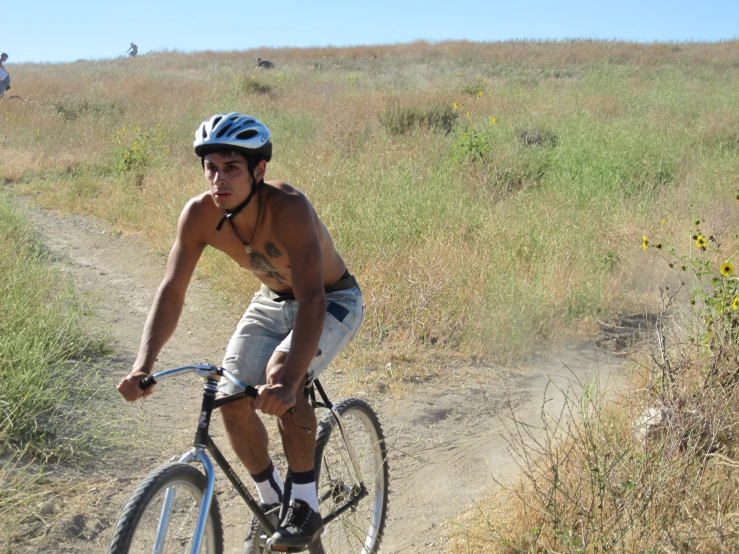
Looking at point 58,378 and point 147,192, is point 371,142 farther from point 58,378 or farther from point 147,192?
point 58,378

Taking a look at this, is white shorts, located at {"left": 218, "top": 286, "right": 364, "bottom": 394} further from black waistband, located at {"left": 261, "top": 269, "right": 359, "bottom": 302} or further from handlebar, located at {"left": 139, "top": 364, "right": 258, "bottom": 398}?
handlebar, located at {"left": 139, "top": 364, "right": 258, "bottom": 398}

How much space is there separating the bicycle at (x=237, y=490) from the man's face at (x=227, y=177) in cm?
62

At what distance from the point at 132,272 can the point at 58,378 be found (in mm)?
3534

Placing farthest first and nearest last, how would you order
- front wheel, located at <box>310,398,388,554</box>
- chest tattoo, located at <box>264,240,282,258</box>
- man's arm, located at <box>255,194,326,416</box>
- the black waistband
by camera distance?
front wheel, located at <box>310,398,388,554</box>
the black waistband
chest tattoo, located at <box>264,240,282,258</box>
man's arm, located at <box>255,194,326,416</box>

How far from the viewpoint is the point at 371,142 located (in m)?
10.5

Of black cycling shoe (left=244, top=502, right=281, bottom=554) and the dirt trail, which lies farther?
the dirt trail

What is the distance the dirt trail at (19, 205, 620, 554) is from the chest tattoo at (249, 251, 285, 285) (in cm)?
119

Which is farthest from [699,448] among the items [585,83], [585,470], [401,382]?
[585,83]

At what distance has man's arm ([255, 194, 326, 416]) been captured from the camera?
247 cm

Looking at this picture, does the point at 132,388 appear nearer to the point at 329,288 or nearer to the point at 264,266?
the point at 264,266

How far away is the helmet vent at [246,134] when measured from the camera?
2.61 metres

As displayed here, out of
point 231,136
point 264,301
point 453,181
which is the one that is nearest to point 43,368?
point 264,301

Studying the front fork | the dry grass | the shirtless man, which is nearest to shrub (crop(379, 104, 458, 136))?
the dry grass

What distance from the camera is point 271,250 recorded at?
283cm
